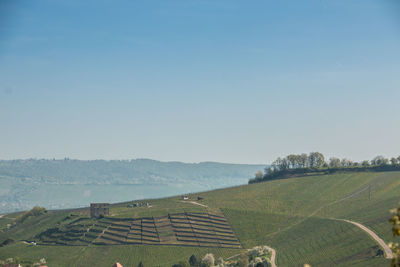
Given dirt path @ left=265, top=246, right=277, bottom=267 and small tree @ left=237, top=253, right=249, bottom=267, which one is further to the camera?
dirt path @ left=265, top=246, right=277, bottom=267

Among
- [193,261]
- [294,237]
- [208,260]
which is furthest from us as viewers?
[294,237]

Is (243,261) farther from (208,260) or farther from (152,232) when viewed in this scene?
(152,232)

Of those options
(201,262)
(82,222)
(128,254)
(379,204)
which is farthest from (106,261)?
(379,204)

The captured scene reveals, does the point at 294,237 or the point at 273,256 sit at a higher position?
the point at 294,237

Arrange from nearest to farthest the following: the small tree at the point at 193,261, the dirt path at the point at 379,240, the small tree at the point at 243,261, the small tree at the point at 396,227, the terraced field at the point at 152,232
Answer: the small tree at the point at 396,227, the dirt path at the point at 379,240, the small tree at the point at 243,261, the small tree at the point at 193,261, the terraced field at the point at 152,232

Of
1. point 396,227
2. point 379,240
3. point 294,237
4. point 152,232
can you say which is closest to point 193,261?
point 152,232

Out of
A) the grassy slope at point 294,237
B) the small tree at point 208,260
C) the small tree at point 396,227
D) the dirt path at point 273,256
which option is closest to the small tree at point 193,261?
the small tree at point 208,260

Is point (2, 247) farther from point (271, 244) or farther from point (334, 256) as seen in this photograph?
point (334, 256)

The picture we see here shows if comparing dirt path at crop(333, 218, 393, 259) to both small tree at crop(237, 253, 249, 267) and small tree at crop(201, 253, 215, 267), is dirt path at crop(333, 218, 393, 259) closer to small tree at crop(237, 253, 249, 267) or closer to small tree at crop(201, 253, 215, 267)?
small tree at crop(237, 253, 249, 267)

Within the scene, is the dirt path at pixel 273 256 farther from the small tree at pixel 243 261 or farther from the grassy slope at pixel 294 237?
the small tree at pixel 243 261

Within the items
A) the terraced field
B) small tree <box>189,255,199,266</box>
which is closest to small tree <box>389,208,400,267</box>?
small tree <box>189,255,199,266</box>

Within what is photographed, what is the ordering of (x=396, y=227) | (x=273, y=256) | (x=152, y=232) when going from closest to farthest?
(x=396, y=227) → (x=273, y=256) → (x=152, y=232)

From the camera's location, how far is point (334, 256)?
132 metres

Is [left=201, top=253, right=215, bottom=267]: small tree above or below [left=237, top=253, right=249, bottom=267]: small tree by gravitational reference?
below
